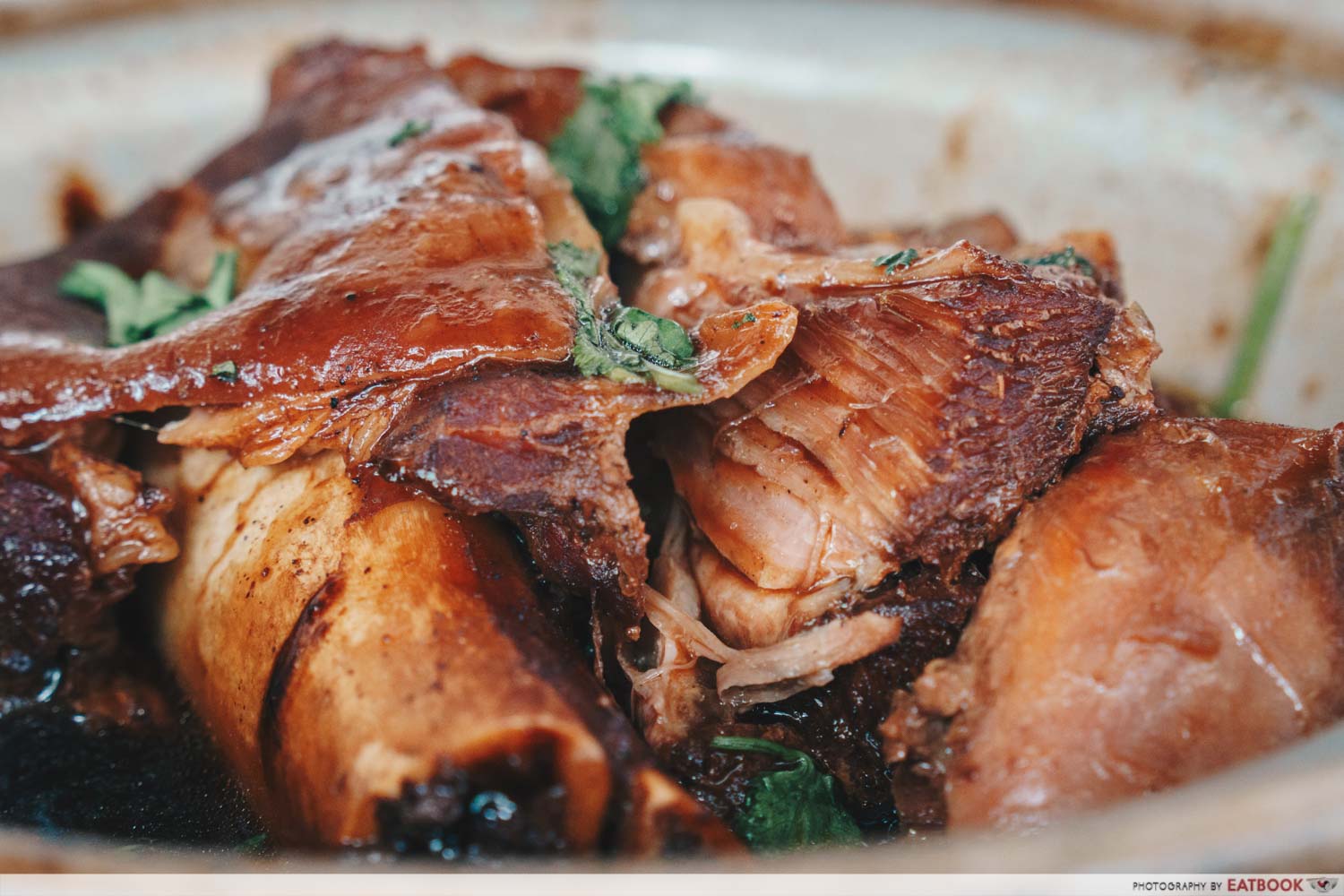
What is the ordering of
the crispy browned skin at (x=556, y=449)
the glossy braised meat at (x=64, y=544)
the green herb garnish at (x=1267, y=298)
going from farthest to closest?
the green herb garnish at (x=1267, y=298) < the glossy braised meat at (x=64, y=544) < the crispy browned skin at (x=556, y=449)

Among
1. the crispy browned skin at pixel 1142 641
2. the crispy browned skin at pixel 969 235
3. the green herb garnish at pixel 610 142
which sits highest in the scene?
the green herb garnish at pixel 610 142

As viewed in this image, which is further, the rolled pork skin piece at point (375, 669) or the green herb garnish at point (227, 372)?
the green herb garnish at point (227, 372)

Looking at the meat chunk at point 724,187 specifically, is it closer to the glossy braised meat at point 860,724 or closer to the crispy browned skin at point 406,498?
the crispy browned skin at point 406,498

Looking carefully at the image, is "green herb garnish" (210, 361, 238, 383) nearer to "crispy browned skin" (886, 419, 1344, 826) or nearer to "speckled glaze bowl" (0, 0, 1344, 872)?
"crispy browned skin" (886, 419, 1344, 826)

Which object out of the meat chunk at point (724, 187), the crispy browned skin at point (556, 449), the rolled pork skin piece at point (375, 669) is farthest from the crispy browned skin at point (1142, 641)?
the meat chunk at point (724, 187)

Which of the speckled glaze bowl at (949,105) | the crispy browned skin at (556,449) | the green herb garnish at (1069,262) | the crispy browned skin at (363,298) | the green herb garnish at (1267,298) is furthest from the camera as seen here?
the speckled glaze bowl at (949,105)

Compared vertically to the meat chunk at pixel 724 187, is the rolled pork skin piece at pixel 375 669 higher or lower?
lower

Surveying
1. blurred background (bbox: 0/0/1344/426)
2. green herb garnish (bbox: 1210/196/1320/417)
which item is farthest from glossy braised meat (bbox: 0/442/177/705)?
green herb garnish (bbox: 1210/196/1320/417)

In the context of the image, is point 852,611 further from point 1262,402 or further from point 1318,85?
point 1318,85
